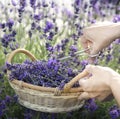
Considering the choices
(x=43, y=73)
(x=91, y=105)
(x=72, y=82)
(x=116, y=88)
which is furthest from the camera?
(x=91, y=105)

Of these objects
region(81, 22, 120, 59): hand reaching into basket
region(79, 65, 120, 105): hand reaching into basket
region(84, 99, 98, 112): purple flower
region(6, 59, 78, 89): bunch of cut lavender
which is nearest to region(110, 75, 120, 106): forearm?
region(79, 65, 120, 105): hand reaching into basket

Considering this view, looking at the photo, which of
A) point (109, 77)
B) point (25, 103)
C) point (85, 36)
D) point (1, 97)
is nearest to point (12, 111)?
point (1, 97)

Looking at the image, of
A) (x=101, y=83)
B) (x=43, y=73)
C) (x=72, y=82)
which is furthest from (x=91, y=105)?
(x=101, y=83)

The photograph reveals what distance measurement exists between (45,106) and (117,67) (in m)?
1.38

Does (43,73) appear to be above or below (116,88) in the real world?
below

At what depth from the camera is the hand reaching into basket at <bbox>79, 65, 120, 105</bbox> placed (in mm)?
1644

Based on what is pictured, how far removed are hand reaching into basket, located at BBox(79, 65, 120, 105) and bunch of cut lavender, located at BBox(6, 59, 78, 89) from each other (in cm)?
21

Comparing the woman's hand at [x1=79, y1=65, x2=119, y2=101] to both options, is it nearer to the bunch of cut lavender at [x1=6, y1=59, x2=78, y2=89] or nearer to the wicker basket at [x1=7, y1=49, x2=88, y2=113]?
the wicker basket at [x1=7, y1=49, x2=88, y2=113]

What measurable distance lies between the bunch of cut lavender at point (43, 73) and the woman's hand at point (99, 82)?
21cm

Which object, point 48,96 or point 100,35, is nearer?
point 48,96

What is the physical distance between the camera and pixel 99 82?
5.52ft

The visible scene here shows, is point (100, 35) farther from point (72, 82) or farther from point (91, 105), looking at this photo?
point (91, 105)

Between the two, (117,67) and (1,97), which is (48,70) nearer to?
(1,97)

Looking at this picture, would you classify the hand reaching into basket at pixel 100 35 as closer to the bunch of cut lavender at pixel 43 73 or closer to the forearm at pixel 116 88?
the bunch of cut lavender at pixel 43 73
